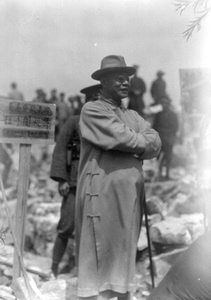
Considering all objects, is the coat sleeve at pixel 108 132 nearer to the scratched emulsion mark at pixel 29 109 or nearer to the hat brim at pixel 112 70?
the hat brim at pixel 112 70

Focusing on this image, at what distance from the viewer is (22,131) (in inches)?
154

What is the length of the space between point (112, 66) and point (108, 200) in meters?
1.12

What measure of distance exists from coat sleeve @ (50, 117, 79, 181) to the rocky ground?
31.9 inches

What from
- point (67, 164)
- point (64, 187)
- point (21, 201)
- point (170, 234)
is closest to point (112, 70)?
point (21, 201)

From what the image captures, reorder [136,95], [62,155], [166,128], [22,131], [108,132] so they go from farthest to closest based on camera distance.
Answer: [136,95] < [166,128] < [62,155] < [22,131] < [108,132]

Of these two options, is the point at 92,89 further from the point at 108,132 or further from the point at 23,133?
the point at 108,132

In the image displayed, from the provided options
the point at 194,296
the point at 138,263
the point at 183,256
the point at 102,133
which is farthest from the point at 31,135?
the point at 138,263

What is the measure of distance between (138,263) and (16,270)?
203 centimetres

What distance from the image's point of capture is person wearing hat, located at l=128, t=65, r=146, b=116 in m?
9.92

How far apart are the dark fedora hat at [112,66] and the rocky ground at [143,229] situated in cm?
164

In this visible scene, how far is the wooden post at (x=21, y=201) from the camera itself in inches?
154

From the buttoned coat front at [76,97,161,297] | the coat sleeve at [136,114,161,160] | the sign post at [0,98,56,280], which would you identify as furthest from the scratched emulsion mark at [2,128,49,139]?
the coat sleeve at [136,114,161,160]

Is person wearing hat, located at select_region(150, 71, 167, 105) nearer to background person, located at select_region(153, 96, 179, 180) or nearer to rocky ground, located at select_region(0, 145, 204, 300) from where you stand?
background person, located at select_region(153, 96, 179, 180)

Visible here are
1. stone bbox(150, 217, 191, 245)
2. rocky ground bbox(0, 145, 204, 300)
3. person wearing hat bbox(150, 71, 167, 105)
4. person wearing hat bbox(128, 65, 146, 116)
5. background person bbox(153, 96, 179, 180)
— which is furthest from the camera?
person wearing hat bbox(150, 71, 167, 105)
